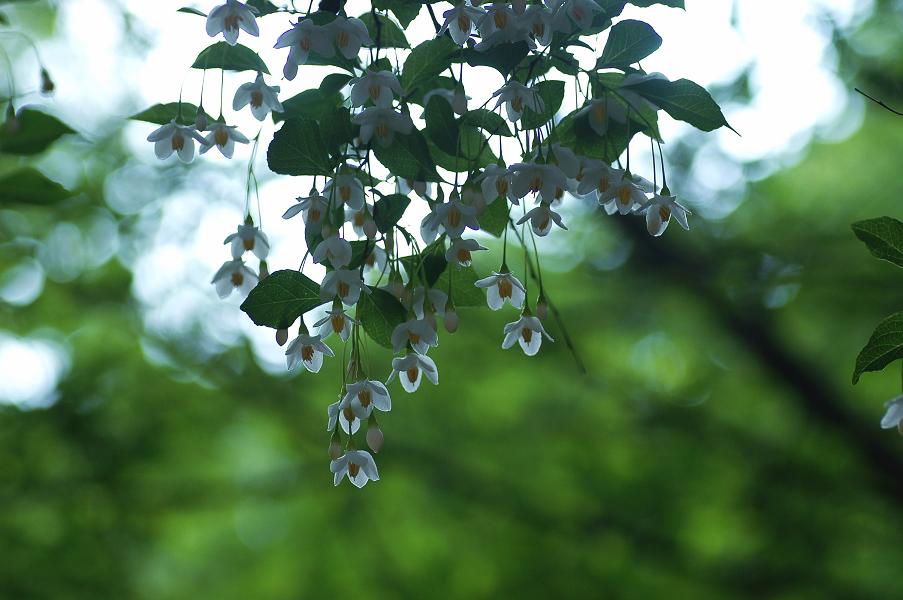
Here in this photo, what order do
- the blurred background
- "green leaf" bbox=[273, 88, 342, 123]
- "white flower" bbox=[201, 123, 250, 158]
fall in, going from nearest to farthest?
"green leaf" bbox=[273, 88, 342, 123] → "white flower" bbox=[201, 123, 250, 158] → the blurred background

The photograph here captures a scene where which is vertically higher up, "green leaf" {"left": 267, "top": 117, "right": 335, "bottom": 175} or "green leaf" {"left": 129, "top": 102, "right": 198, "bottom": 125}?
"green leaf" {"left": 267, "top": 117, "right": 335, "bottom": 175}

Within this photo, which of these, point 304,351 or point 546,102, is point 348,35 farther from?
point 304,351

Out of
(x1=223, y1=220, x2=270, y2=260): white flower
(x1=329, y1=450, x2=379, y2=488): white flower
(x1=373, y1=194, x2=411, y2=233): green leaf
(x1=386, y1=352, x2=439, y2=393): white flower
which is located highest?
(x1=373, y1=194, x2=411, y2=233): green leaf

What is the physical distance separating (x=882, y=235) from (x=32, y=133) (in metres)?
0.98

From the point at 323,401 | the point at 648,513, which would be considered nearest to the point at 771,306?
the point at 648,513

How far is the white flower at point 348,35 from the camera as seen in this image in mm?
1106

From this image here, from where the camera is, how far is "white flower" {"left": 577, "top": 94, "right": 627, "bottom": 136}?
1.13 meters

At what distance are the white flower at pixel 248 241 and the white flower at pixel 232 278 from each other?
18mm

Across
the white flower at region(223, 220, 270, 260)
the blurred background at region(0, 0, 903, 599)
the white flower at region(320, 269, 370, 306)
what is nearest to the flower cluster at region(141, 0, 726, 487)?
the white flower at region(320, 269, 370, 306)

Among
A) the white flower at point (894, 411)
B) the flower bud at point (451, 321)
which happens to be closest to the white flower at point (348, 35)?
the flower bud at point (451, 321)

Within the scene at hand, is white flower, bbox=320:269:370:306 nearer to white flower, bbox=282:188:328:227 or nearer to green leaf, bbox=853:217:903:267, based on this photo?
white flower, bbox=282:188:328:227

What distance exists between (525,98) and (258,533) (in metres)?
8.63

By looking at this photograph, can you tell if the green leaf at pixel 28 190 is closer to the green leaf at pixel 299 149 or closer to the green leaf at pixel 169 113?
the green leaf at pixel 299 149

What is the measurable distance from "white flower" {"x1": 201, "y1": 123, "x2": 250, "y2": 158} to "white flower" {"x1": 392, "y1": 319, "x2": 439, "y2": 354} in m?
0.43
